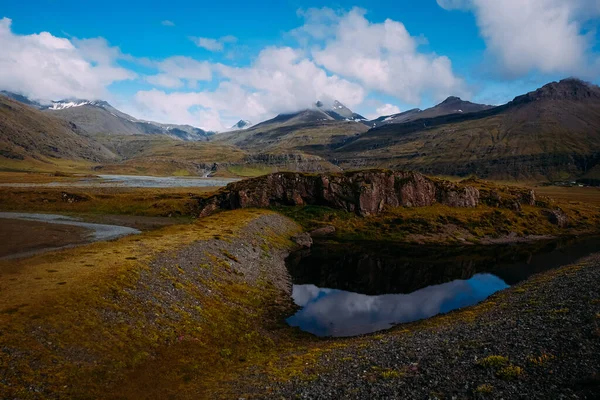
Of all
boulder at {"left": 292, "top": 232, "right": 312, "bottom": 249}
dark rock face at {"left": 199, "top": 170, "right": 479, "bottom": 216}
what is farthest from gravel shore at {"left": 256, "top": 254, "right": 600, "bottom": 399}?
dark rock face at {"left": 199, "top": 170, "right": 479, "bottom": 216}

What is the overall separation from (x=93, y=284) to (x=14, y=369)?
14.7 meters

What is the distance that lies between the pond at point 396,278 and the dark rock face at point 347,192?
24.2m

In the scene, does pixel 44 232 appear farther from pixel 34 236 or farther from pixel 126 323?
pixel 126 323

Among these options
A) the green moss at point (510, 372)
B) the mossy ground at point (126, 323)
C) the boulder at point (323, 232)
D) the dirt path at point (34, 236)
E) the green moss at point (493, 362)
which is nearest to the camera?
the green moss at point (510, 372)

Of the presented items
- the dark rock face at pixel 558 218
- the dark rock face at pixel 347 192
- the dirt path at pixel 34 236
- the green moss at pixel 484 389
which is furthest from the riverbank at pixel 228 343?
the dark rock face at pixel 558 218

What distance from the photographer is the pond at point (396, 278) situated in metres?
51.5

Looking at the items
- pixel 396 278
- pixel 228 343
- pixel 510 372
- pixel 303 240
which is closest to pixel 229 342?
pixel 228 343

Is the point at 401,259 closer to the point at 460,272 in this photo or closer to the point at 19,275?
the point at 460,272

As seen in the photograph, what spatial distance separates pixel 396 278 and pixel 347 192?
54.5 meters

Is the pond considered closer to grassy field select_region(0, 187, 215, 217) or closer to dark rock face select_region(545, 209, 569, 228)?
dark rock face select_region(545, 209, 569, 228)

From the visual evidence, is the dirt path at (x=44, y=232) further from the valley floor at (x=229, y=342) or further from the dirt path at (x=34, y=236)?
the valley floor at (x=229, y=342)

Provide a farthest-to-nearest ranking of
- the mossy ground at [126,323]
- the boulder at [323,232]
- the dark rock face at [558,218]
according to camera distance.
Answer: the dark rock face at [558,218] → the boulder at [323,232] → the mossy ground at [126,323]

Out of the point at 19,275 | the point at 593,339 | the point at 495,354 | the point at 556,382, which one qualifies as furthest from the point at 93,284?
the point at 593,339

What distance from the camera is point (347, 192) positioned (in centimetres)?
12375
